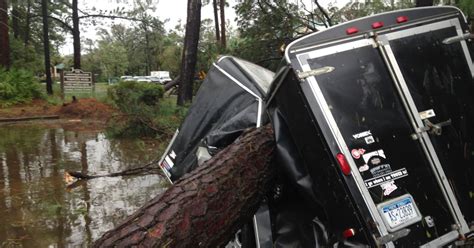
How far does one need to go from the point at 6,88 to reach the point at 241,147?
46.4 ft

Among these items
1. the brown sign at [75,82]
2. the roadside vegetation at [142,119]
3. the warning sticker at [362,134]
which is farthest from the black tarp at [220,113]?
the brown sign at [75,82]

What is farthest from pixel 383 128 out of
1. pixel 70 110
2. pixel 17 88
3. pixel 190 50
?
pixel 17 88

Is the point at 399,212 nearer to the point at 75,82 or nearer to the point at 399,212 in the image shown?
the point at 399,212

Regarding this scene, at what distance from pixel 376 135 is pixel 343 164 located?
0.93 ft

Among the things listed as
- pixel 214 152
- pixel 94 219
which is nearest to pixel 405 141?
pixel 214 152

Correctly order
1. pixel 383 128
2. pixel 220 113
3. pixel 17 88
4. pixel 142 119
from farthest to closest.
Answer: pixel 17 88, pixel 142 119, pixel 220 113, pixel 383 128

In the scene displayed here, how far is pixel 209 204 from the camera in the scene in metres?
2.33

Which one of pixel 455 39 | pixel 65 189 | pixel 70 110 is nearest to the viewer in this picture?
pixel 455 39

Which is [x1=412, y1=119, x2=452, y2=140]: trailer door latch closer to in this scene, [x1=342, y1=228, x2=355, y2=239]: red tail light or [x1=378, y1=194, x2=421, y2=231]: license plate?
[x1=378, y1=194, x2=421, y2=231]: license plate

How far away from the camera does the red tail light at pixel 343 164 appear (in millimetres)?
2121

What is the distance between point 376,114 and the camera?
7.59 ft

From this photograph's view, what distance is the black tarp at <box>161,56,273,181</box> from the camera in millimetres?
3082

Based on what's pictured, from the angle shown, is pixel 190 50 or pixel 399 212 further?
pixel 190 50

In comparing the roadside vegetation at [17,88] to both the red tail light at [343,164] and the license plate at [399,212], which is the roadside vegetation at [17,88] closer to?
the red tail light at [343,164]
